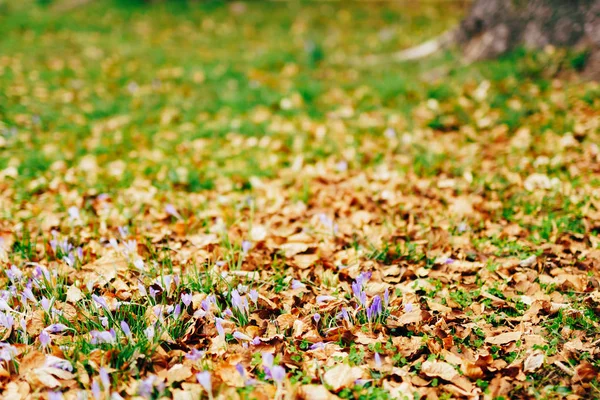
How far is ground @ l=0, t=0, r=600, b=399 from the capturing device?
1.81m

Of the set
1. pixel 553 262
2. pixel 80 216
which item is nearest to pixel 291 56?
pixel 80 216

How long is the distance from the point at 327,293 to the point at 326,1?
9261 millimetres

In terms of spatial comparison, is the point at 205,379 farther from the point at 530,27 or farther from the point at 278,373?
the point at 530,27

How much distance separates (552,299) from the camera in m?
2.15

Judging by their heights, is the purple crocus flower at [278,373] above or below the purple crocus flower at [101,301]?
below

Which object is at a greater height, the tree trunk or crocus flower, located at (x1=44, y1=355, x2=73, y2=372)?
the tree trunk

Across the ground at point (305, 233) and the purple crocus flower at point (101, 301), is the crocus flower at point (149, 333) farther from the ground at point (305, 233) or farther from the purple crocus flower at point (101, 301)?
the purple crocus flower at point (101, 301)

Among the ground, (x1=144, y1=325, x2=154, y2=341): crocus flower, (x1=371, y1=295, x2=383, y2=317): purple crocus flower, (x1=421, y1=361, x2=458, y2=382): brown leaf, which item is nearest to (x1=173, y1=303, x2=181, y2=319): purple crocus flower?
the ground

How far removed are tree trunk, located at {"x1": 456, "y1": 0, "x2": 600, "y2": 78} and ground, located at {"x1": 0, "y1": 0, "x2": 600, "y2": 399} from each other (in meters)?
0.19

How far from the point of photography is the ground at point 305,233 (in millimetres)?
1810

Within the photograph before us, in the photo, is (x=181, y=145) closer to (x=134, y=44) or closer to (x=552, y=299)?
(x=552, y=299)

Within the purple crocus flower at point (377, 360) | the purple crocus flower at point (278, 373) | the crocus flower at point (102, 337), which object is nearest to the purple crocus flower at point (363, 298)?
the purple crocus flower at point (377, 360)

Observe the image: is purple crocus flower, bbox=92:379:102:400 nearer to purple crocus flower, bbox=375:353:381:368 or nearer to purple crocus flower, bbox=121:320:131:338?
purple crocus flower, bbox=121:320:131:338

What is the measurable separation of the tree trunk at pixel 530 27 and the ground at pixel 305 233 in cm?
19
